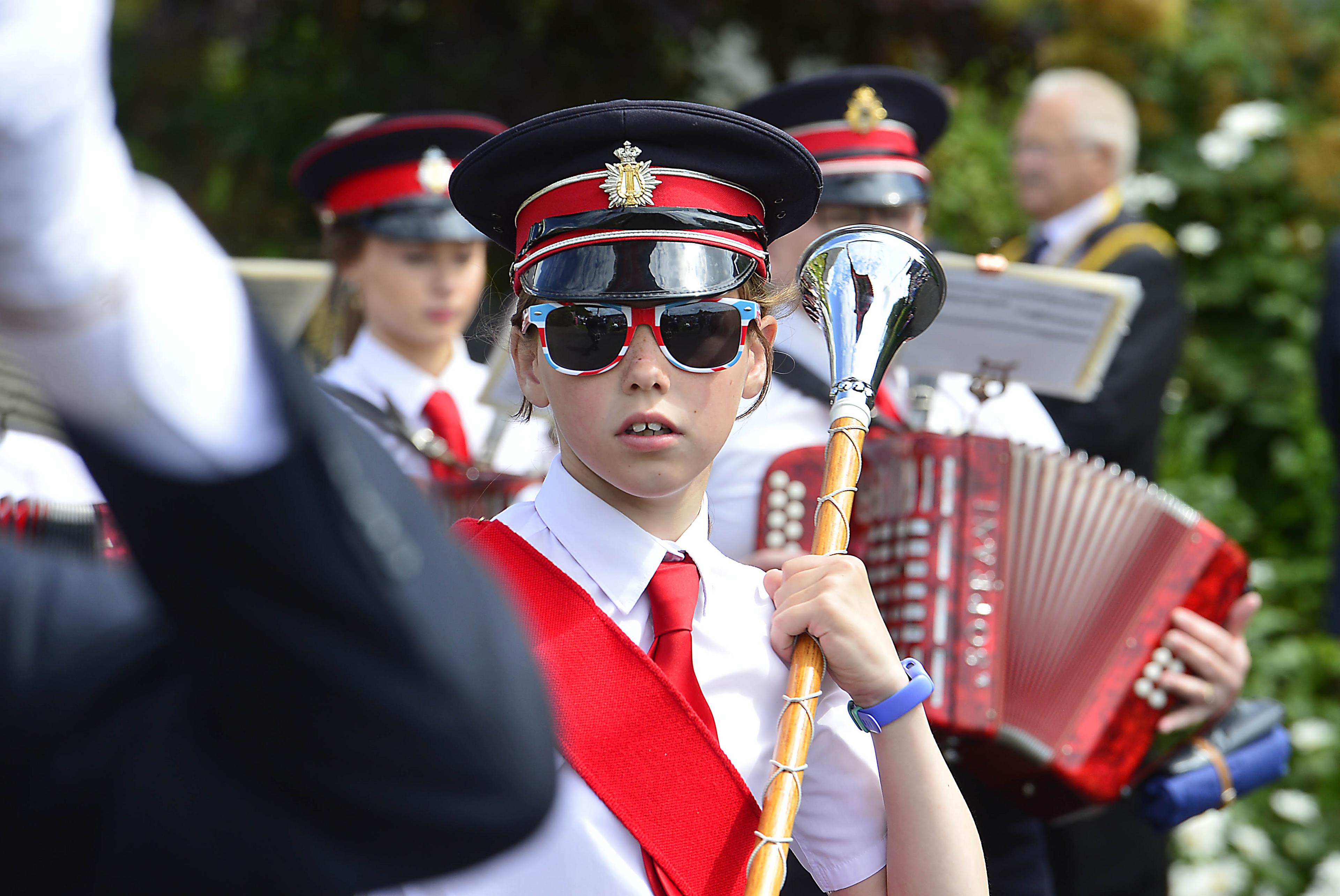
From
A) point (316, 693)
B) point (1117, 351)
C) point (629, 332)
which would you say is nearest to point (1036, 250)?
point (1117, 351)

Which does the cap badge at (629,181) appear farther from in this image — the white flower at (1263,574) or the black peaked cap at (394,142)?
the white flower at (1263,574)

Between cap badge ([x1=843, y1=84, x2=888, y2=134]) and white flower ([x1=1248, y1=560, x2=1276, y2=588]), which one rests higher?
cap badge ([x1=843, y1=84, x2=888, y2=134])

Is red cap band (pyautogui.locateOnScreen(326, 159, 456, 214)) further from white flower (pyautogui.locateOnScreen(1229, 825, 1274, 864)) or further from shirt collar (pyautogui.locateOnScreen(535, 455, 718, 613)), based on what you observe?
white flower (pyautogui.locateOnScreen(1229, 825, 1274, 864))

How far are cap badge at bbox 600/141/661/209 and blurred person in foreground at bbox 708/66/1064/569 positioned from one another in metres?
0.91

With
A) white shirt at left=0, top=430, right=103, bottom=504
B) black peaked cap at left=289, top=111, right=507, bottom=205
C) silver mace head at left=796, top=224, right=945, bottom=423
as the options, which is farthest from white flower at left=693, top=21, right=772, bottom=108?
silver mace head at left=796, top=224, right=945, bottom=423

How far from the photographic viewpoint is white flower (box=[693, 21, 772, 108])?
6246 mm

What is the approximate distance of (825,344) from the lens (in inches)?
103

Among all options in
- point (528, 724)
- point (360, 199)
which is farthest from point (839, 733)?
point (360, 199)

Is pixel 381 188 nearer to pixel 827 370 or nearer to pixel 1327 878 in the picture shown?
pixel 827 370

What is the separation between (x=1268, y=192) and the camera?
6.87 m

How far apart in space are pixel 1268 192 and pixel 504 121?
376 cm

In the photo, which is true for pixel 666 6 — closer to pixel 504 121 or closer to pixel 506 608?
pixel 504 121

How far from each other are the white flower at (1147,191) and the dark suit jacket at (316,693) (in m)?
6.09

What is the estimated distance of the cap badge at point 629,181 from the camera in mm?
1688
